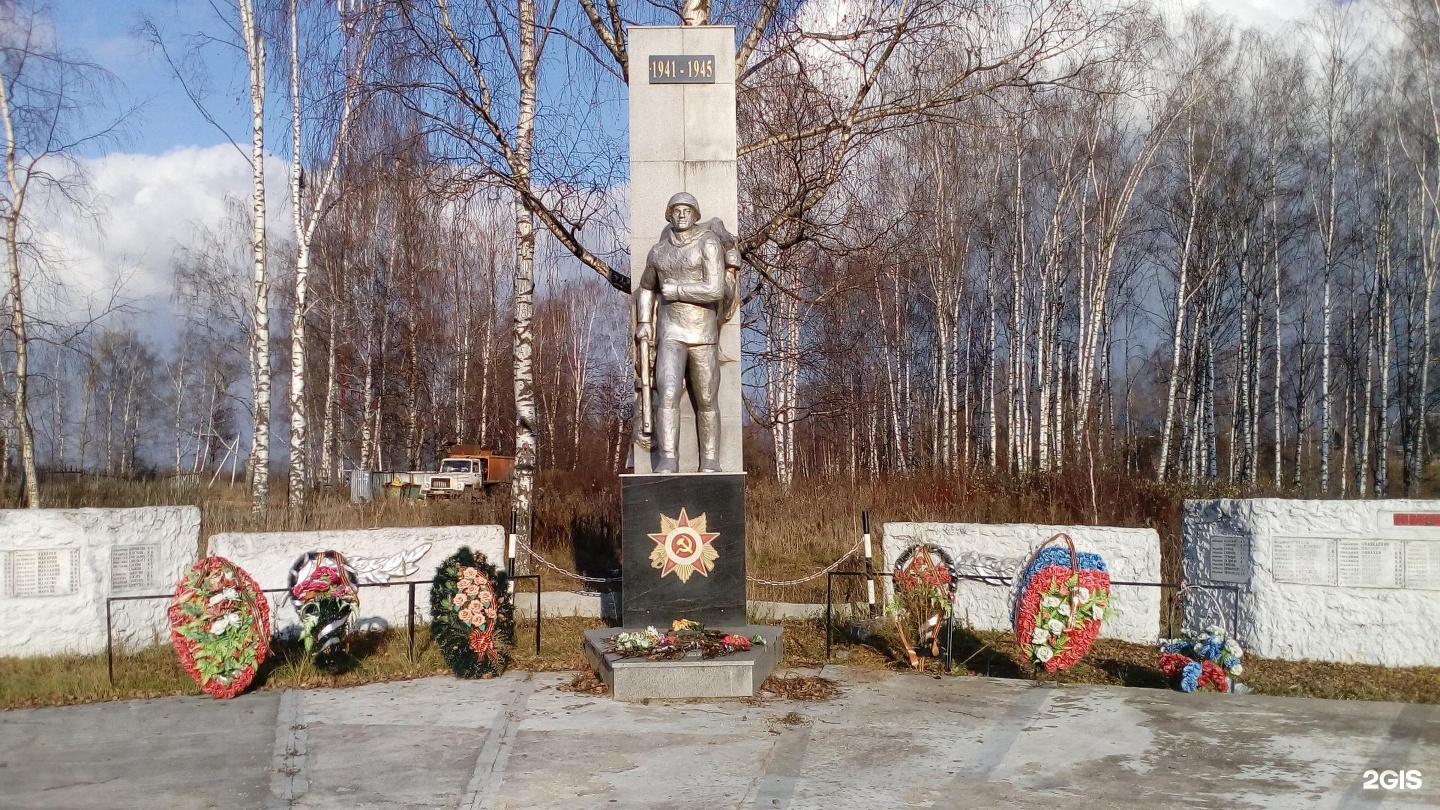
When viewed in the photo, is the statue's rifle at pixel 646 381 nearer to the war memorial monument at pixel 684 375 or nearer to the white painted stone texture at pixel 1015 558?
the war memorial monument at pixel 684 375

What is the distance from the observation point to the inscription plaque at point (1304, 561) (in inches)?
355

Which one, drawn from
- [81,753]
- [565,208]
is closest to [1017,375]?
[565,208]

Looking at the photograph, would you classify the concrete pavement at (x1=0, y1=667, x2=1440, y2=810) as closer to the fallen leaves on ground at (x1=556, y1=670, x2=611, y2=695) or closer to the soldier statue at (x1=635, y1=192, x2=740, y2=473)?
the fallen leaves on ground at (x1=556, y1=670, x2=611, y2=695)

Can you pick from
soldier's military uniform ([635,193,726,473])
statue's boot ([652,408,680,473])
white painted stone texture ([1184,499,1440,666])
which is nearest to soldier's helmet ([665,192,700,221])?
soldier's military uniform ([635,193,726,473])

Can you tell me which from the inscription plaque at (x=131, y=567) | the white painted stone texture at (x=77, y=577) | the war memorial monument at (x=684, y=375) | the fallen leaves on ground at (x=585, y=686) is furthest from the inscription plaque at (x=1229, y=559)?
the inscription plaque at (x=131, y=567)

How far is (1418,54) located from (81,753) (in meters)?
23.7

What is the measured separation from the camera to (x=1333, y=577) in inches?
354

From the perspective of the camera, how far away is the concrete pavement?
5457 mm

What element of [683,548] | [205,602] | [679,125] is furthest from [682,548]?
[679,125]

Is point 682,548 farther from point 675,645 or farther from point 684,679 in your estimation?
point 684,679

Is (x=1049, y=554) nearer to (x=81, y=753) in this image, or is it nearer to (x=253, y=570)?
(x=81, y=753)

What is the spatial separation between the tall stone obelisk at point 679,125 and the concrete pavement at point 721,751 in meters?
3.29

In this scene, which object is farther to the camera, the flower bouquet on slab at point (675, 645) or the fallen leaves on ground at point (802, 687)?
the flower bouquet on slab at point (675, 645)

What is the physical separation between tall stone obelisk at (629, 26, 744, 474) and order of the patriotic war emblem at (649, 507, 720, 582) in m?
1.39
